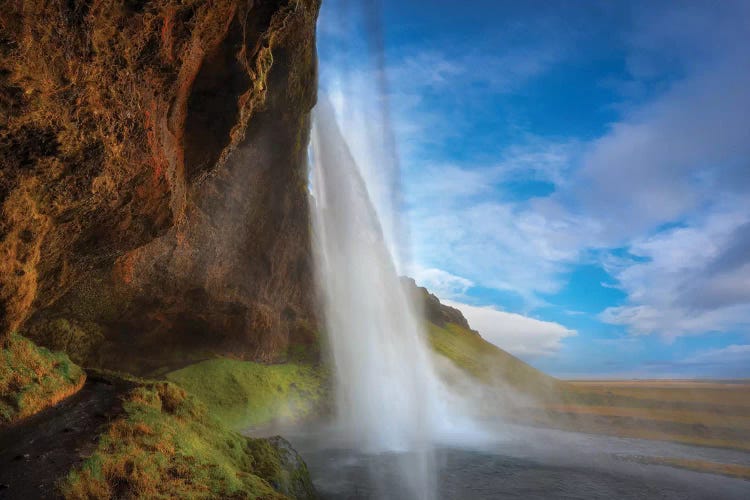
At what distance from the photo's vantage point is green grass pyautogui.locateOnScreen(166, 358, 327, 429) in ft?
76.6

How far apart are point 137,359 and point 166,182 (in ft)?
54.6

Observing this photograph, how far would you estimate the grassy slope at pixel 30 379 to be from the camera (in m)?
8.09

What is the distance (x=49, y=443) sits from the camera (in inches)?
287

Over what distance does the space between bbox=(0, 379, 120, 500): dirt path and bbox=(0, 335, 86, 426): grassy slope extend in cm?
26

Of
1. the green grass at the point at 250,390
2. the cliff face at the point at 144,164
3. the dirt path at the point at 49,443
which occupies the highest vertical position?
the cliff face at the point at 144,164

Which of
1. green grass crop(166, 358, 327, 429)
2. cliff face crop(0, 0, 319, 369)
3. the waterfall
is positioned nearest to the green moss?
the waterfall

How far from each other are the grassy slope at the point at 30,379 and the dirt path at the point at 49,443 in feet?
0.85

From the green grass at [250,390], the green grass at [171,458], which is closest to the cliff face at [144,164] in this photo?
the green grass at [250,390]

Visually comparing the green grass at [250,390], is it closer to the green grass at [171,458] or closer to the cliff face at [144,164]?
the cliff face at [144,164]

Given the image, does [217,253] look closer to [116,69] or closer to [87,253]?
[87,253]

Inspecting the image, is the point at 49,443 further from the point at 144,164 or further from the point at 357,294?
the point at 357,294

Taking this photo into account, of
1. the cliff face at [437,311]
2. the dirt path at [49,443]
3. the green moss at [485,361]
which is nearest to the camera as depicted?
the dirt path at [49,443]

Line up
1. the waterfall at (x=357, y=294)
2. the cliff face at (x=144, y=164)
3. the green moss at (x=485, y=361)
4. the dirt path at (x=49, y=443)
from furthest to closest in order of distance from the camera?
the green moss at (x=485, y=361)
the waterfall at (x=357, y=294)
the cliff face at (x=144, y=164)
the dirt path at (x=49, y=443)

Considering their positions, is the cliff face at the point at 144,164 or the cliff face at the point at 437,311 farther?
the cliff face at the point at 437,311
